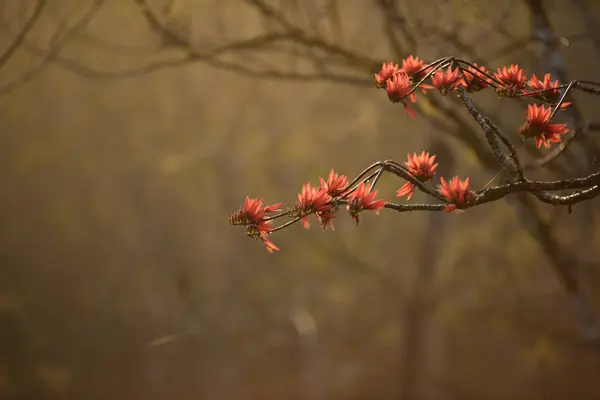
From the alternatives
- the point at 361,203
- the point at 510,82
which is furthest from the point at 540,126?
the point at 361,203

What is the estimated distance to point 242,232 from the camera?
2.06 m

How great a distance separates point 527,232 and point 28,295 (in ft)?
5.55

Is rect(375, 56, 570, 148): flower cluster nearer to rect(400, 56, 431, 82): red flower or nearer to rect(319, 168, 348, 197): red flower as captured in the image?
rect(400, 56, 431, 82): red flower

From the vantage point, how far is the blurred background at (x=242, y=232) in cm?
204

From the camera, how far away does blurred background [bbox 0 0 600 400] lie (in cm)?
204

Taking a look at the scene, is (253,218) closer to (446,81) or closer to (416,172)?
(416,172)

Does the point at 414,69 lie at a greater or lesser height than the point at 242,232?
lesser

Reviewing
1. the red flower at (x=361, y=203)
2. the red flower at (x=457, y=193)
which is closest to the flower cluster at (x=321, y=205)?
the red flower at (x=361, y=203)

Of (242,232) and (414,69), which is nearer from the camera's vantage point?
(414,69)

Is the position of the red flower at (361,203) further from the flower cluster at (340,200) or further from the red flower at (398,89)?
the red flower at (398,89)

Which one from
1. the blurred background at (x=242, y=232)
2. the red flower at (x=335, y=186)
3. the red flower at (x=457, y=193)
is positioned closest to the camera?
the red flower at (x=457, y=193)

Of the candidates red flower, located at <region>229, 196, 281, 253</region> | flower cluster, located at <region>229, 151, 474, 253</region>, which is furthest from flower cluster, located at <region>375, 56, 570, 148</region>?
red flower, located at <region>229, 196, 281, 253</region>

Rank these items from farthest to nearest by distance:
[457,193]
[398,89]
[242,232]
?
[242,232] → [398,89] → [457,193]

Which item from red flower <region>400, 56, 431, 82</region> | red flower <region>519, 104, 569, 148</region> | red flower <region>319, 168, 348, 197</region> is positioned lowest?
red flower <region>319, 168, 348, 197</region>
